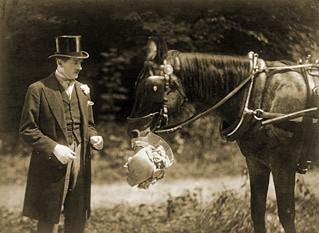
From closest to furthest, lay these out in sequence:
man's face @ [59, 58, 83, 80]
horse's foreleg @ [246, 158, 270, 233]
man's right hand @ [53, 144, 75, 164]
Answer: man's right hand @ [53, 144, 75, 164] → man's face @ [59, 58, 83, 80] → horse's foreleg @ [246, 158, 270, 233]

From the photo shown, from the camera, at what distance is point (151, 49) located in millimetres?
3600

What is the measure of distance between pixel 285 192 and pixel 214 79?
0.72 metres

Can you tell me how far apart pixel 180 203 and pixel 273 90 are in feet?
2.56

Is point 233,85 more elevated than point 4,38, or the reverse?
point 4,38

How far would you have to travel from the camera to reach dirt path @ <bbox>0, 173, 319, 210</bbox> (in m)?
3.60

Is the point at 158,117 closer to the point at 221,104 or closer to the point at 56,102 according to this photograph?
the point at 221,104

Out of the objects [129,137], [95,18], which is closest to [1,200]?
[129,137]

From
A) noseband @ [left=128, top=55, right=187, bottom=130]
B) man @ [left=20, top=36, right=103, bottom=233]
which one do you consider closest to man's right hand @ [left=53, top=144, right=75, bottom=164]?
man @ [left=20, top=36, right=103, bottom=233]

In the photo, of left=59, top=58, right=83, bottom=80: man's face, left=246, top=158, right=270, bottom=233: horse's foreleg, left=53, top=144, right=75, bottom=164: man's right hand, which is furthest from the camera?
left=246, top=158, right=270, bottom=233: horse's foreleg

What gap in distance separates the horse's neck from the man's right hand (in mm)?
674

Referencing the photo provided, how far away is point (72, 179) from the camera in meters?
3.57

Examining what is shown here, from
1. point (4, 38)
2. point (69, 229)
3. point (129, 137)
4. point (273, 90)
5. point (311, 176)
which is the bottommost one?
point (69, 229)

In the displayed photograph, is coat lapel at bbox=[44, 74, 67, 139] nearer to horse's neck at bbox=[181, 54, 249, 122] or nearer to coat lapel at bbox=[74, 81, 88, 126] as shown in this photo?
coat lapel at bbox=[74, 81, 88, 126]

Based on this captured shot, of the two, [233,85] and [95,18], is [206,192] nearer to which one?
[233,85]
